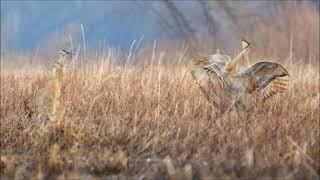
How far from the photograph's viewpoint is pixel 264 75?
3.94 m

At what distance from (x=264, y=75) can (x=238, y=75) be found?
0.53ft

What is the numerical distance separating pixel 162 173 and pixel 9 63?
476 centimetres

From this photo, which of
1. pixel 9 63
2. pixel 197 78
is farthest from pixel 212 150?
pixel 9 63

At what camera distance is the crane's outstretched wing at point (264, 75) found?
3.91 m

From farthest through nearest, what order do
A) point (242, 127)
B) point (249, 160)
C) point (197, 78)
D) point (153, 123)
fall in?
1. point (197, 78)
2. point (153, 123)
3. point (242, 127)
4. point (249, 160)

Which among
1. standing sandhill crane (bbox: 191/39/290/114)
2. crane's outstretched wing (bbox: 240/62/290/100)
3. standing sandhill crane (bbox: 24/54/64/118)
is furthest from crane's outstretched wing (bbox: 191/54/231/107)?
standing sandhill crane (bbox: 24/54/64/118)

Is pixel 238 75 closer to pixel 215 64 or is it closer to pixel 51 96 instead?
pixel 215 64

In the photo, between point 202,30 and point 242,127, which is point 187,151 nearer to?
point 242,127

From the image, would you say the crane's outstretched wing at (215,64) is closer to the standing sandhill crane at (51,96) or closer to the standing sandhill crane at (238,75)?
the standing sandhill crane at (238,75)

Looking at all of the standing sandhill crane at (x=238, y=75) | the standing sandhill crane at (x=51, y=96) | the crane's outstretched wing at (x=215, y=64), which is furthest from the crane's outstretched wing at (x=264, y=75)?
the standing sandhill crane at (x=51, y=96)

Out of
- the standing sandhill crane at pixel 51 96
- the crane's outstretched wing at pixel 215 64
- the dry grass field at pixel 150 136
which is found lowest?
the dry grass field at pixel 150 136

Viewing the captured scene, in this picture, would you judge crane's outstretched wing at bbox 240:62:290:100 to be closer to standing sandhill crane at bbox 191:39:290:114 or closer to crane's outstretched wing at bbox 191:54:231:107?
standing sandhill crane at bbox 191:39:290:114

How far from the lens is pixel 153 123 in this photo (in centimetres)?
375

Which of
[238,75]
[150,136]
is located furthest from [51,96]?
[238,75]
